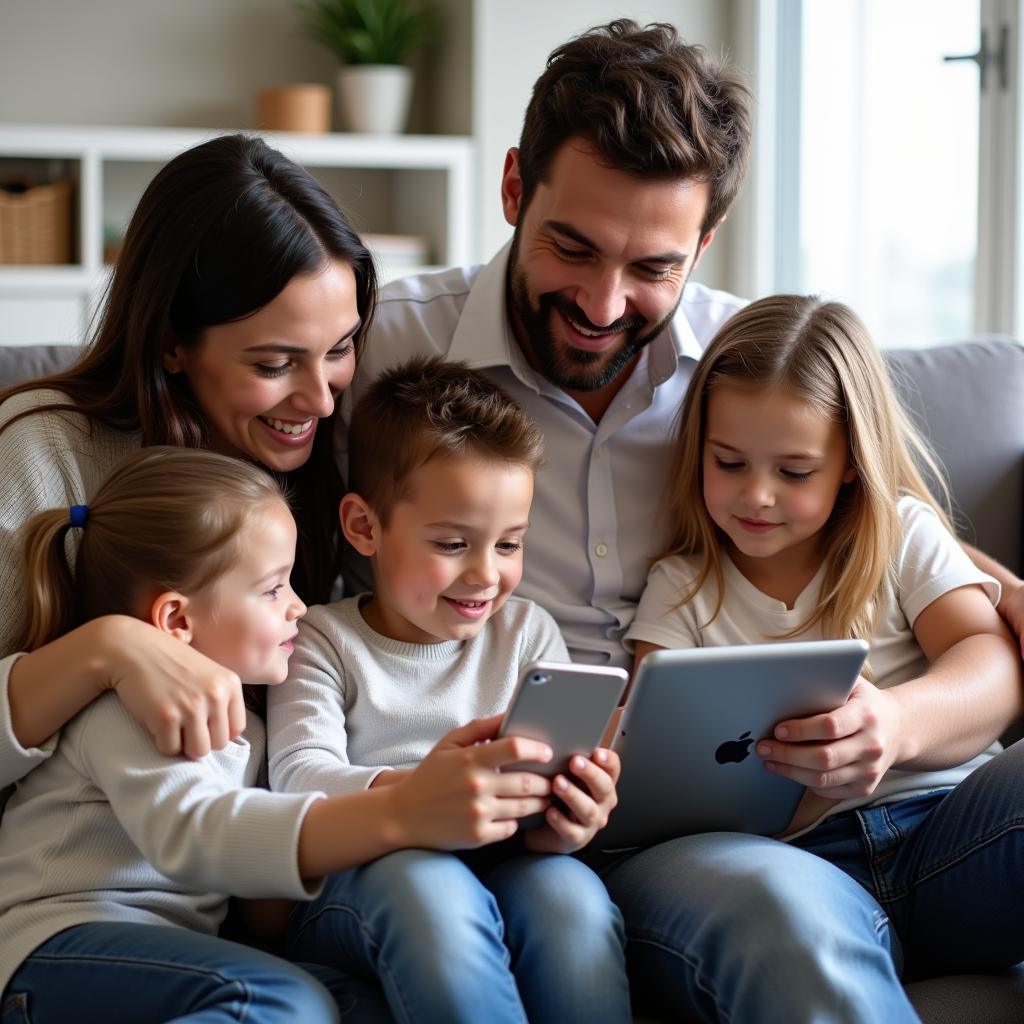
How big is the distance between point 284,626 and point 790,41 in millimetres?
2907

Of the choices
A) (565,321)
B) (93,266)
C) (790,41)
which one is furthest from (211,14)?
(565,321)

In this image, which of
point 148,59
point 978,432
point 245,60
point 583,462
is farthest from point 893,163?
point 148,59

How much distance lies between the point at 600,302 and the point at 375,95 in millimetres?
2456

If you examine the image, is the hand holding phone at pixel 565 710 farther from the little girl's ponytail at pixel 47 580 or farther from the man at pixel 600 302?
the little girl's ponytail at pixel 47 580

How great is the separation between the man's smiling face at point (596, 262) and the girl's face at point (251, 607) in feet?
1.66

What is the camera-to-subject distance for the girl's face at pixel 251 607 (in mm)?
1402

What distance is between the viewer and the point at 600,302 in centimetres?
172

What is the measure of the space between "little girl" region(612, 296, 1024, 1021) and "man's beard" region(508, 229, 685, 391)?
0.10 meters

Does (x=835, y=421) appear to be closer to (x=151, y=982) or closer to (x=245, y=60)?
(x=151, y=982)

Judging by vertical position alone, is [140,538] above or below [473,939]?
above

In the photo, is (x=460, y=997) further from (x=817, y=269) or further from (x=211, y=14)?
(x=211, y=14)

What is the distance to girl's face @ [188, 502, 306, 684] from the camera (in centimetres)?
140

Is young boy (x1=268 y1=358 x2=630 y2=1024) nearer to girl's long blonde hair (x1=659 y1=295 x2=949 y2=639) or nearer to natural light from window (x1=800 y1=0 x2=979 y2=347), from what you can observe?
girl's long blonde hair (x1=659 y1=295 x2=949 y2=639)

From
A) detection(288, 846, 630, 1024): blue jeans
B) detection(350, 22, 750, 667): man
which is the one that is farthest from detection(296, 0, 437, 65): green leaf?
detection(288, 846, 630, 1024): blue jeans
